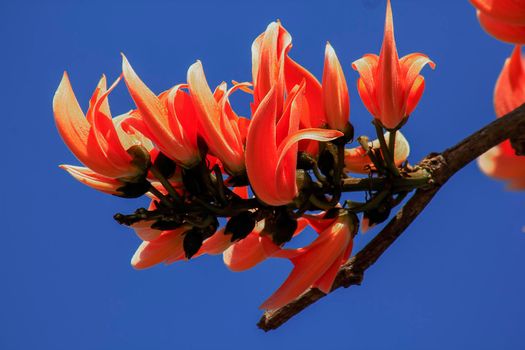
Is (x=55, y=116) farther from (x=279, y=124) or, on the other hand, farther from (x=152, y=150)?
(x=279, y=124)

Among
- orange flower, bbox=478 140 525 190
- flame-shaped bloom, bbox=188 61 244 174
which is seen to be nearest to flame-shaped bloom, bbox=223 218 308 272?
flame-shaped bloom, bbox=188 61 244 174

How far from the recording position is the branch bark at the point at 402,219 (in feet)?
2.32

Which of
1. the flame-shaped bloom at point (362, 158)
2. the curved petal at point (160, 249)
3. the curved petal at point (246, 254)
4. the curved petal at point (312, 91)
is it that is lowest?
the curved petal at point (246, 254)

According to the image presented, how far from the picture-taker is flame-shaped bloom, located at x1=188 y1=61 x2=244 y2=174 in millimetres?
685

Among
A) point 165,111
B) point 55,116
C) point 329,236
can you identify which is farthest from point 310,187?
point 55,116

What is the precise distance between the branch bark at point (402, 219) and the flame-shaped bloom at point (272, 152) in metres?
0.12

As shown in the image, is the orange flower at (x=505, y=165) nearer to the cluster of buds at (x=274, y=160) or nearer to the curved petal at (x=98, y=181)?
the cluster of buds at (x=274, y=160)

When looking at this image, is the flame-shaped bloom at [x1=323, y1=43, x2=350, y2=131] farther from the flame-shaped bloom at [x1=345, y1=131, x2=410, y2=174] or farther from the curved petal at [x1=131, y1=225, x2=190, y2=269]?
the curved petal at [x1=131, y1=225, x2=190, y2=269]

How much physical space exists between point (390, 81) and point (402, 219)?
5.8 inches

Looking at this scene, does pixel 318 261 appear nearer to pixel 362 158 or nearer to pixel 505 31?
pixel 362 158

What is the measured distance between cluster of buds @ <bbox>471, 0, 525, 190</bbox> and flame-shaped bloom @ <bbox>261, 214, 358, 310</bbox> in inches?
7.9

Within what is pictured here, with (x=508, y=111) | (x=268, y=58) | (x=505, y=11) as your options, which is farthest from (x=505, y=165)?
(x=268, y=58)

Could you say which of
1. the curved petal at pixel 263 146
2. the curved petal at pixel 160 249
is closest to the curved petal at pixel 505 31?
the curved petal at pixel 263 146

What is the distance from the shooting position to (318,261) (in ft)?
2.36
